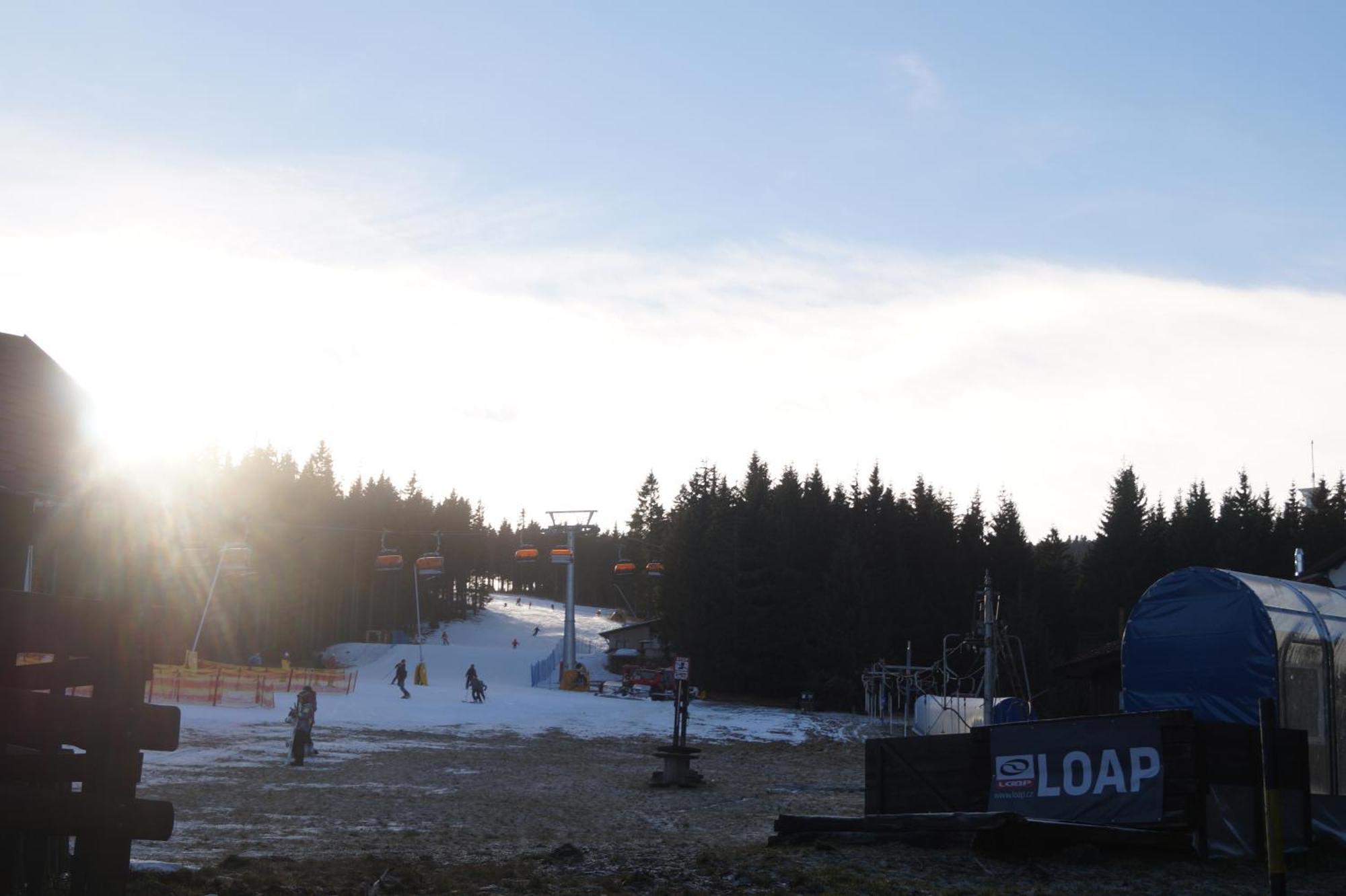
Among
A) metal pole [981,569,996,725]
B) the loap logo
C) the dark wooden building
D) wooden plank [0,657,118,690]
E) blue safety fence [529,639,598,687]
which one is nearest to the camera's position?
wooden plank [0,657,118,690]

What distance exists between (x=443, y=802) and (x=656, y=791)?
520 centimetres

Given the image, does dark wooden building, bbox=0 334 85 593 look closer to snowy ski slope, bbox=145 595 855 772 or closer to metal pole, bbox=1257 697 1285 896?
snowy ski slope, bbox=145 595 855 772

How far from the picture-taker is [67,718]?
7125 mm

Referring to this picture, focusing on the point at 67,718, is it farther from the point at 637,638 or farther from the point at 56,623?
the point at 637,638

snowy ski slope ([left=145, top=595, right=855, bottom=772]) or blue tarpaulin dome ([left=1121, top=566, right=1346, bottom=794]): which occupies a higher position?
blue tarpaulin dome ([left=1121, top=566, right=1346, bottom=794])

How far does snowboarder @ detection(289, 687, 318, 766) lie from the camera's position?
2631cm

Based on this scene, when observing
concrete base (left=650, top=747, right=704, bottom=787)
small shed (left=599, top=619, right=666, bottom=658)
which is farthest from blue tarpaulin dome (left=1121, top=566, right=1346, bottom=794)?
small shed (left=599, top=619, right=666, bottom=658)

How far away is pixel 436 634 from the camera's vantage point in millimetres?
108000

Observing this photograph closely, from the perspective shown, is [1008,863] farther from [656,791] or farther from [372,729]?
[372,729]

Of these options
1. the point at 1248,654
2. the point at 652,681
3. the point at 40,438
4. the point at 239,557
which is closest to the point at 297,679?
the point at 239,557

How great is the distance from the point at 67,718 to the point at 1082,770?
1194cm

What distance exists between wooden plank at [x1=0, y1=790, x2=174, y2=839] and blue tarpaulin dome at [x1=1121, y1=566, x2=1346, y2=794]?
14.2 metres

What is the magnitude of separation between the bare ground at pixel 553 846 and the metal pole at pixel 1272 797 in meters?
4.18

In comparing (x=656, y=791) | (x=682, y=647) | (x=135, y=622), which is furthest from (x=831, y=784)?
(x=682, y=647)
